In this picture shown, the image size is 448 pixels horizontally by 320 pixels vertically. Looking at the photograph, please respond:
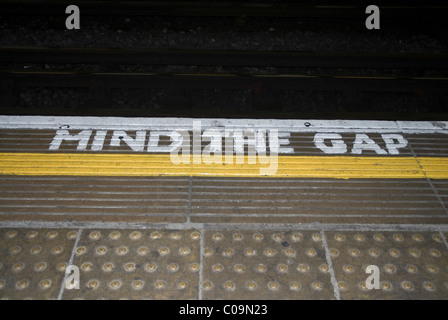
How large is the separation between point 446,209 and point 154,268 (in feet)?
5.86

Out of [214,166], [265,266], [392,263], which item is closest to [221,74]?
[214,166]

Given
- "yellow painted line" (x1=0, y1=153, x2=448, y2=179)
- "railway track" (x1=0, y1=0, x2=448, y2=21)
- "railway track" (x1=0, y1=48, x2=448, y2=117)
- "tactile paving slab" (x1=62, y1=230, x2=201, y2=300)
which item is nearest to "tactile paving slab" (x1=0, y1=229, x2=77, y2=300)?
"tactile paving slab" (x1=62, y1=230, x2=201, y2=300)

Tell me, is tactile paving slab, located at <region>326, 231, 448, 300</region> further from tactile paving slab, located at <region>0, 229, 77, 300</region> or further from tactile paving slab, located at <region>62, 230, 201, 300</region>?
tactile paving slab, located at <region>0, 229, 77, 300</region>

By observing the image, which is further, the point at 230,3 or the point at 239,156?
the point at 230,3

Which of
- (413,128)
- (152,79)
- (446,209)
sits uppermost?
(152,79)

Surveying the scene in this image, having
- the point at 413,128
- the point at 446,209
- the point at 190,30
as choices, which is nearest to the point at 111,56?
the point at 190,30

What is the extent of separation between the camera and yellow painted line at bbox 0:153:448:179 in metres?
2.70

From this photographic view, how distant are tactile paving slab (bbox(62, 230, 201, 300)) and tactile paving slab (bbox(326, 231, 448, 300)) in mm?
772

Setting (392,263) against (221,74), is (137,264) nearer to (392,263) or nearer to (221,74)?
(392,263)

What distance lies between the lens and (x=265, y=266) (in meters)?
2.15
